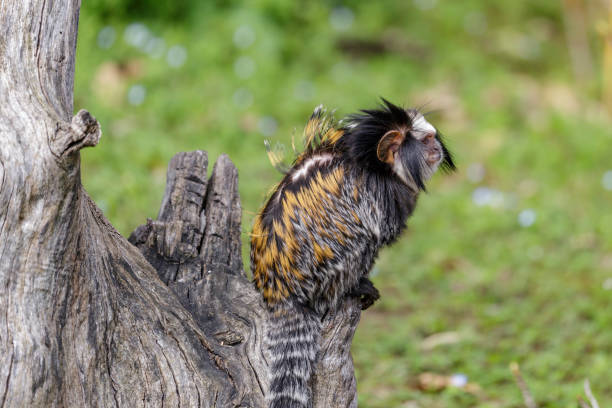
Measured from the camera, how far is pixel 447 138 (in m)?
5.47

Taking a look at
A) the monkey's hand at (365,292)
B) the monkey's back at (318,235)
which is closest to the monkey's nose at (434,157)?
the monkey's back at (318,235)

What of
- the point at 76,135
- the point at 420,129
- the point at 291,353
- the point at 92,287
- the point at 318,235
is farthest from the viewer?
the point at 420,129

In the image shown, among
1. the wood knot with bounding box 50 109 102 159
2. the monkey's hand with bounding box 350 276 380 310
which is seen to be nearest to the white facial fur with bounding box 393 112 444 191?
the monkey's hand with bounding box 350 276 380 310

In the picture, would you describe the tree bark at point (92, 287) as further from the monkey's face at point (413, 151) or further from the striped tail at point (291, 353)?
the monkey's face at point (413, 151)

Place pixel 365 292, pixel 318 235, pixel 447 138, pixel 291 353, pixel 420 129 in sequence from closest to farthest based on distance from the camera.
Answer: pixel 291 353, pixel 318 235, pixel 420 129, pixel 365 292, pixel 447 138

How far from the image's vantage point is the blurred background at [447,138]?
448 cm

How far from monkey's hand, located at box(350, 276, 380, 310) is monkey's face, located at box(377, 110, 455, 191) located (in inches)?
19.5

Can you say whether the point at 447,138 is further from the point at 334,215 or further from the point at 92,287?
the point at 92,287

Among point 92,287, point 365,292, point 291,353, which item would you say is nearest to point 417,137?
point 365,292

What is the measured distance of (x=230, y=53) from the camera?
720cm

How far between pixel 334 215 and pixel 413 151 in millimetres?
450

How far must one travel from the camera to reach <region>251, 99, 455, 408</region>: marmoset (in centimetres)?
296

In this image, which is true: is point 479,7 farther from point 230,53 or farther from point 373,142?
point 373,142

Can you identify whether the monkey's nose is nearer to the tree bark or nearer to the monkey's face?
the monkey's face
